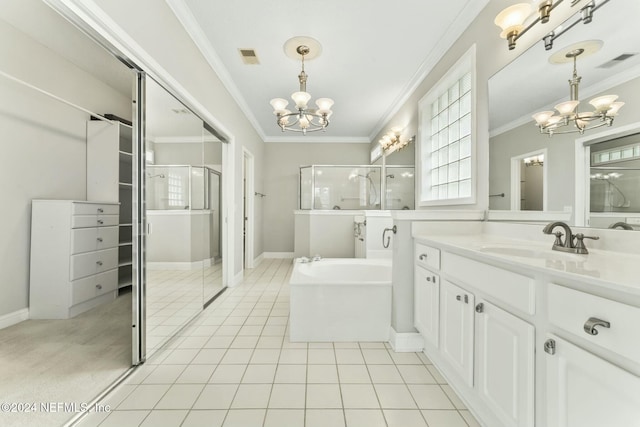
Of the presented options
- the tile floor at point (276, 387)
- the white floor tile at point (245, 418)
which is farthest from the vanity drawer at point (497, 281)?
the white floor tile at point (245, 418)

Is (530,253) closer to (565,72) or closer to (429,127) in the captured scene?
(565,72)

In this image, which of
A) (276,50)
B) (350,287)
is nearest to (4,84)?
(276,50)

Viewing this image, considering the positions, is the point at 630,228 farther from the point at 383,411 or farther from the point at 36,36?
the point at 36,36

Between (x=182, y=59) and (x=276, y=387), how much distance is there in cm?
248

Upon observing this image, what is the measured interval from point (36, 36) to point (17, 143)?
935 mm

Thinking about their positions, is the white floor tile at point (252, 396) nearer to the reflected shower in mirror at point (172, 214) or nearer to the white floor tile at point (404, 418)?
the white floor tile at point (404, 418)

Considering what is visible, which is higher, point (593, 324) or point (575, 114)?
point (575, 114)

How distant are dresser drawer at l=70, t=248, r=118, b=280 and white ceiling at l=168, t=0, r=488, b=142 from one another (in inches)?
89.1

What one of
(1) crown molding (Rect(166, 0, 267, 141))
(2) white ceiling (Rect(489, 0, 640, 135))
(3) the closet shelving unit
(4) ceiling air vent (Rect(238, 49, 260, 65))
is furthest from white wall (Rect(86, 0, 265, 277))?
(2) white ceiling (Rect(489, 0, 640, 135))

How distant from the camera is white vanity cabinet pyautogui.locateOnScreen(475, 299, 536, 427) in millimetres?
903

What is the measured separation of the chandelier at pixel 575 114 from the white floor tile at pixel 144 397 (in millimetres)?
2527

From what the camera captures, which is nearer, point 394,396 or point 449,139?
point 394,396

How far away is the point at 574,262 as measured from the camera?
935mm

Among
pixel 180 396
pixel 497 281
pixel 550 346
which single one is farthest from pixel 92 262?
pixel 550 346
